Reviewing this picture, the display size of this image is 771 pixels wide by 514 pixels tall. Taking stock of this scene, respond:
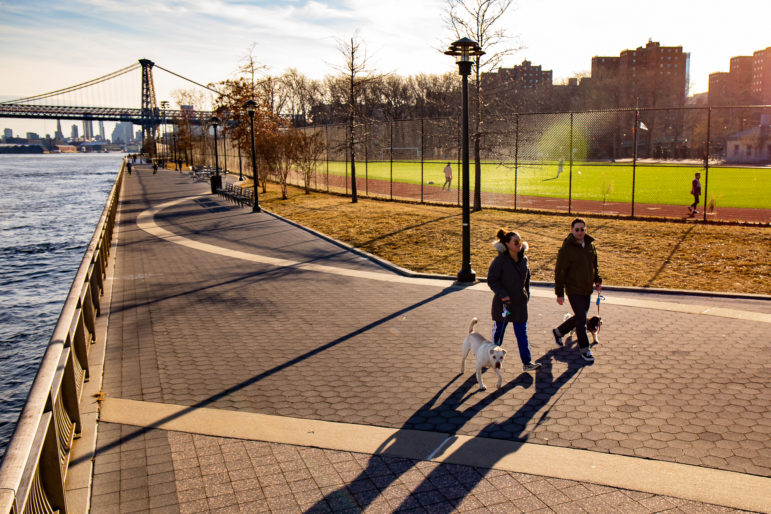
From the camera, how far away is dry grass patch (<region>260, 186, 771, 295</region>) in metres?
12.3

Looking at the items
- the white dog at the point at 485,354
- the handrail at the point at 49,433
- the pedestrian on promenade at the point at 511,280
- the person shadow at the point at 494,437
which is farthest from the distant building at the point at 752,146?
the handrail at the point at 49,433

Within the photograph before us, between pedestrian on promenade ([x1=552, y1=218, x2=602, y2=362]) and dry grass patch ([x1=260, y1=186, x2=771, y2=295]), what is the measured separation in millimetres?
4656

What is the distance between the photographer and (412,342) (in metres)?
8.44

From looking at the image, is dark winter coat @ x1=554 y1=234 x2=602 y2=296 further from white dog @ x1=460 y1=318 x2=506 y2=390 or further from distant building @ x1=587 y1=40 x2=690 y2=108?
distant building @ x1=587 y1=40 x2=690 y2=108

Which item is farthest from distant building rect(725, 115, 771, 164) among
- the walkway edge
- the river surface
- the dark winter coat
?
the walkway edge

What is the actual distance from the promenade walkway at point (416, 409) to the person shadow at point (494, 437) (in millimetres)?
20

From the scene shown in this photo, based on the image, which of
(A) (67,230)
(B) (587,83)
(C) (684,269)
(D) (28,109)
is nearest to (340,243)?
(C) (684,269)

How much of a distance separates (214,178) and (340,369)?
31.8m

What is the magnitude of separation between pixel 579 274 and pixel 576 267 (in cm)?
9

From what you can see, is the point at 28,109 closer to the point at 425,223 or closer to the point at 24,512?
the point at 425,223

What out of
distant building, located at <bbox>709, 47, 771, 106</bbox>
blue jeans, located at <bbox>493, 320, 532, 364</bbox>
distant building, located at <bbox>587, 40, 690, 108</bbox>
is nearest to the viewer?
blue jeans, located at <bbox>493, 320, 532, 364</bbox>

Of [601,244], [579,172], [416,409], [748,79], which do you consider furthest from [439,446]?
[748,79]

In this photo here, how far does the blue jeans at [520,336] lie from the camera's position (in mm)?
7129

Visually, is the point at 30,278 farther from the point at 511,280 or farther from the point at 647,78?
the point at 647,78
